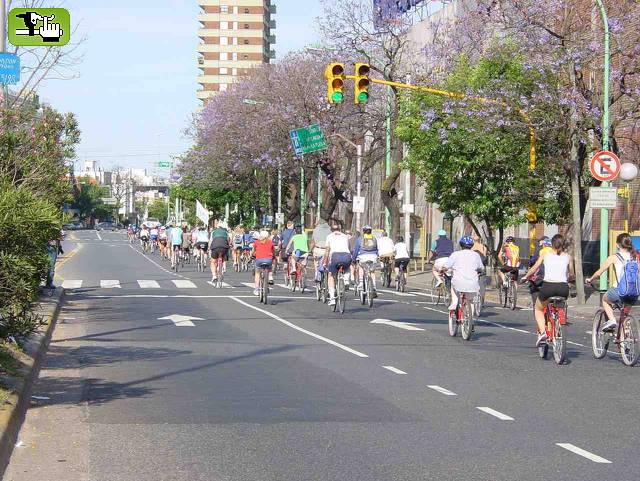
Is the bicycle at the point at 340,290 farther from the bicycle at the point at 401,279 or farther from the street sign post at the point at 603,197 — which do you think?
the bicycle at the point at 401,279

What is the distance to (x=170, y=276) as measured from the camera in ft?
131

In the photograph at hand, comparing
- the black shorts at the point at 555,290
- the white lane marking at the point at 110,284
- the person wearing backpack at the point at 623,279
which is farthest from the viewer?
the white lane marking at the point at 110,284

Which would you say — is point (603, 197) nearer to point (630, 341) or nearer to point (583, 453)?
point (630, 341)

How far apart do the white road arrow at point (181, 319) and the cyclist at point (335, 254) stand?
324 cm

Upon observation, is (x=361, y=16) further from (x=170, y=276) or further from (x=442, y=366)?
(x=442, y=366)

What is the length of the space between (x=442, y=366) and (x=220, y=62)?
140 metres

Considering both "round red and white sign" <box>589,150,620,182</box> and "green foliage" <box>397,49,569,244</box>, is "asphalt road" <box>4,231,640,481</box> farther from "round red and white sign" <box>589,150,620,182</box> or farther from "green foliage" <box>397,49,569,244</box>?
"green foliage" <box>397,49,569,244</box>

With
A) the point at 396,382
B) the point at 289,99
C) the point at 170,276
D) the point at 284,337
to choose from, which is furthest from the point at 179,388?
the point at 289,99

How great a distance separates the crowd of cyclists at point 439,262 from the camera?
1551cm

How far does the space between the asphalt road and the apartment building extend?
132 m

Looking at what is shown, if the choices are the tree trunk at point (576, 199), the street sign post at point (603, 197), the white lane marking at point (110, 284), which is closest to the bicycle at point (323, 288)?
the tree trunk at point (576, 199)

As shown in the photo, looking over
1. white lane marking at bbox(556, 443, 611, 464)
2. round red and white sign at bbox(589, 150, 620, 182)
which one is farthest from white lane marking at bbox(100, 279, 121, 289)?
white lane marking at bbox(556, 443, 611, 464)

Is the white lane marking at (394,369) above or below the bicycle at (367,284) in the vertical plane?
below

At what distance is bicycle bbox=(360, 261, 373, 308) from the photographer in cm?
2583
